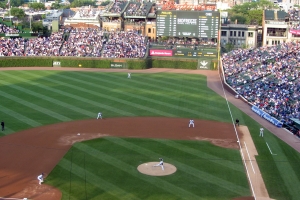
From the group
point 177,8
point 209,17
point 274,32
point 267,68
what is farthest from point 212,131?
point 274,32

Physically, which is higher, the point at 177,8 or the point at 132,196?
the point at 177,8

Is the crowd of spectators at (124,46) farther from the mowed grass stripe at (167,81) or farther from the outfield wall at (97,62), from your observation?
the mowed grass stripe at (167,81)

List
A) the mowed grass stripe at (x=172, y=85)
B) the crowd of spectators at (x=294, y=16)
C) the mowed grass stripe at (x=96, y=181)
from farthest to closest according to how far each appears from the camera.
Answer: the crowd of spectators at (x=294, y=16) → the mowed grass stripe at (x=172, y=85) → the mowed grass stripe at (x=96, y=181)

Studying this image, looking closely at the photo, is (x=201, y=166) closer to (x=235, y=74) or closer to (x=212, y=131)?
(x=212, y=131)

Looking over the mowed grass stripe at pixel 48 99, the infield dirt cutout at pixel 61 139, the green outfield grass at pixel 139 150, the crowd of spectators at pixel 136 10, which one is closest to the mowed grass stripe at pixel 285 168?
the green outfield grass at pixel 139 150

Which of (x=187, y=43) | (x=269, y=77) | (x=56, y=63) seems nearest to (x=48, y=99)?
(x=56, y=63)

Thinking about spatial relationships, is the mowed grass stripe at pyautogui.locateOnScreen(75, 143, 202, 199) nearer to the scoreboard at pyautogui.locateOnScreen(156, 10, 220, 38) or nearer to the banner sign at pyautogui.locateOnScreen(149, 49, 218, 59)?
the banner sign at pyautogui.locateOnScreen(149, 49, 218, 59)

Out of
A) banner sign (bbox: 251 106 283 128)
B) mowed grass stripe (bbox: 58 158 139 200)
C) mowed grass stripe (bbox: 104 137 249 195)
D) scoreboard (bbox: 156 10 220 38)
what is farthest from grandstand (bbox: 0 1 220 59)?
mowed grass stripe (bbox: 58 158 139 200)
